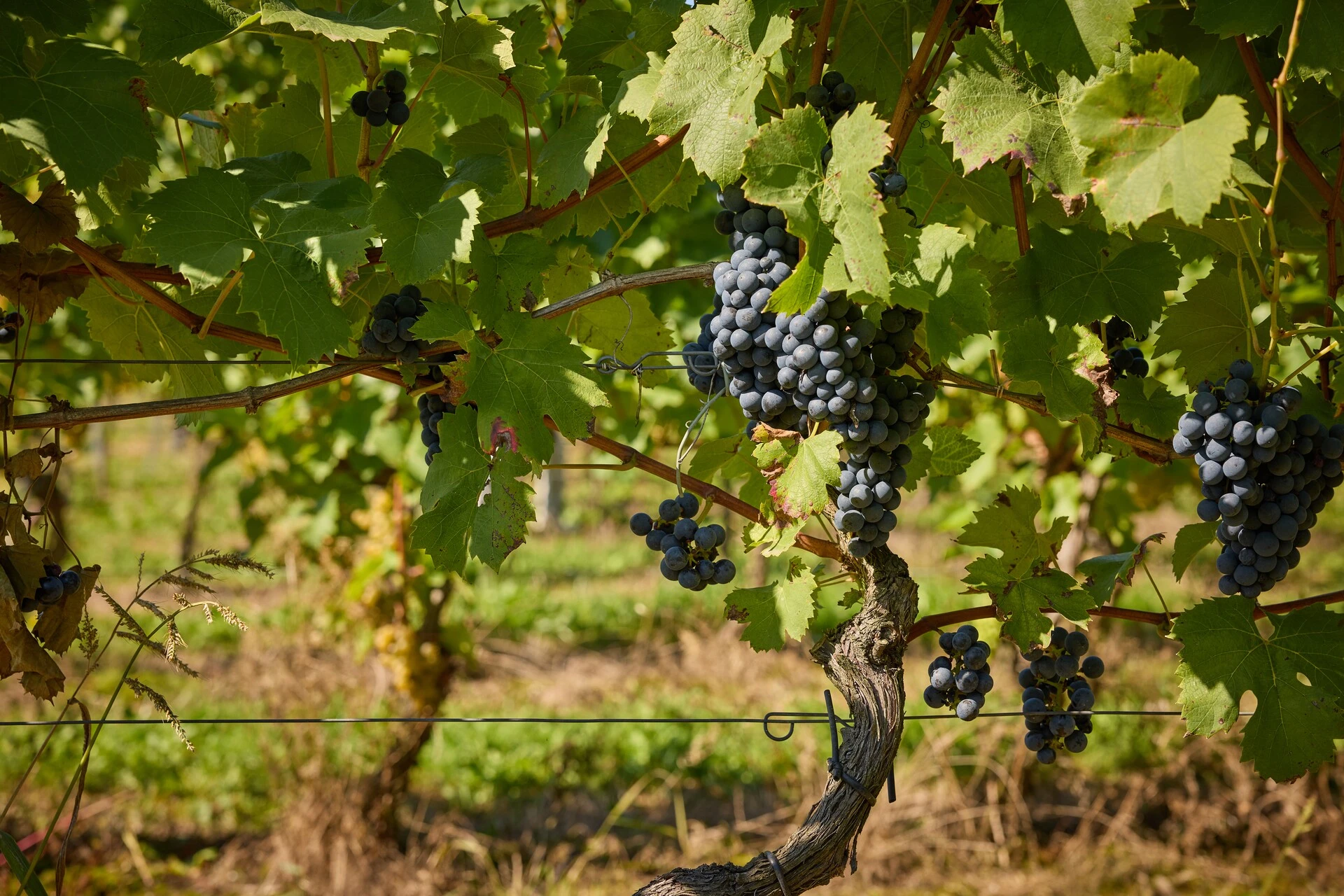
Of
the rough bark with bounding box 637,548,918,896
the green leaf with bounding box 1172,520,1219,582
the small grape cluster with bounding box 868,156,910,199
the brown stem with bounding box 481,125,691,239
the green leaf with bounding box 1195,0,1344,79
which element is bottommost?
the rough bark with bounding box 637,548,918,896

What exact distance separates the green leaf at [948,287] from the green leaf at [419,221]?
23.7 inches

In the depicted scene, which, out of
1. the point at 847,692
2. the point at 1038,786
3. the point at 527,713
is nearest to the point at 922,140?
the point at 847,692

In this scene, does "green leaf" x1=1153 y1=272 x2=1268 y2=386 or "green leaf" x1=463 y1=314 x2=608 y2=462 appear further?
"green leaf" x1=1153 y1=272 x2=1268 y2=386

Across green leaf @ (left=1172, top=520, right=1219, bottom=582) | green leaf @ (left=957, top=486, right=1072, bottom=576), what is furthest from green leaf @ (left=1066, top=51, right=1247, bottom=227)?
green leaf @ (left=1172, top=520, right=1219, bottom=582)

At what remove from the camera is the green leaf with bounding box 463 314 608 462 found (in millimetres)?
1396

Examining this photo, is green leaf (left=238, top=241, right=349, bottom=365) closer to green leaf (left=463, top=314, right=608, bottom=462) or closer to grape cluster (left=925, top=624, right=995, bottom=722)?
green leaf (left=463, top=314, right=608, bottom=462)

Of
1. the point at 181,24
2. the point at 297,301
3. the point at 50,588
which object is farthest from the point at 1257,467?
the point at 50,588

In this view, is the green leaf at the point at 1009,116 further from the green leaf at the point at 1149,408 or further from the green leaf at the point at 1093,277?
the green leaf at the point at 1149,408

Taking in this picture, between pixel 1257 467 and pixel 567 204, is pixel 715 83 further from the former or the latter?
pixel 1257 467

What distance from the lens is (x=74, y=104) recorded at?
135 cm

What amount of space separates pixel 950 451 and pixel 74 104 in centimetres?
133

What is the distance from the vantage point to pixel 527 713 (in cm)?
675

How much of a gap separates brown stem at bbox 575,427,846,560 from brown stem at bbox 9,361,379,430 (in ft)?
1.13

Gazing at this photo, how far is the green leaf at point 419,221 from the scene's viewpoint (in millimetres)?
1375
